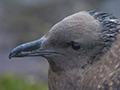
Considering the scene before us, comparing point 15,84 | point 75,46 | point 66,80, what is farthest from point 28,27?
point 75,46

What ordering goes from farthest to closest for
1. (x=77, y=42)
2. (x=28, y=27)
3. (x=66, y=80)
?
(x=28, y=27) < (x=66, y=80) < (x=77, y=42)

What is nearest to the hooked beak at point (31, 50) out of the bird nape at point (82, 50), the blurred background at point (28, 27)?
the bird nape at point (82, 50)

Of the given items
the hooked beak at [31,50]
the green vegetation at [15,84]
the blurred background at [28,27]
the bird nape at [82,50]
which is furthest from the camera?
the blurred background at [28,27]

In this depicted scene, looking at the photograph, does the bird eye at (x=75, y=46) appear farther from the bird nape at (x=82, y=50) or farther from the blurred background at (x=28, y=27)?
the blurred background at (x=28, y=27)

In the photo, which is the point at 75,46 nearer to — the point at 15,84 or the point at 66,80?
the point at 66,80

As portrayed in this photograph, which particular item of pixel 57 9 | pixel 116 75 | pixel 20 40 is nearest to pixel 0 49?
Result: pixel 20 40

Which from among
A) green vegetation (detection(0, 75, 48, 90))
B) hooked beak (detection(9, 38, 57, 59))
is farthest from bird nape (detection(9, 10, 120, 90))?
green vegetation (detection(0, 75, 48, 90))

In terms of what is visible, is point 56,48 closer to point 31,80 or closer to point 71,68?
point 71,68

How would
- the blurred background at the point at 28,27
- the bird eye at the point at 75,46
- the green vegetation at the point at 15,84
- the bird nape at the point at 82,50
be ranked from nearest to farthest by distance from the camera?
the bird nape at the point at 82,50, the bird eye at the point at 75,46, the green vegetation at the point at 15,84, the blurred background at the point at 28,27
